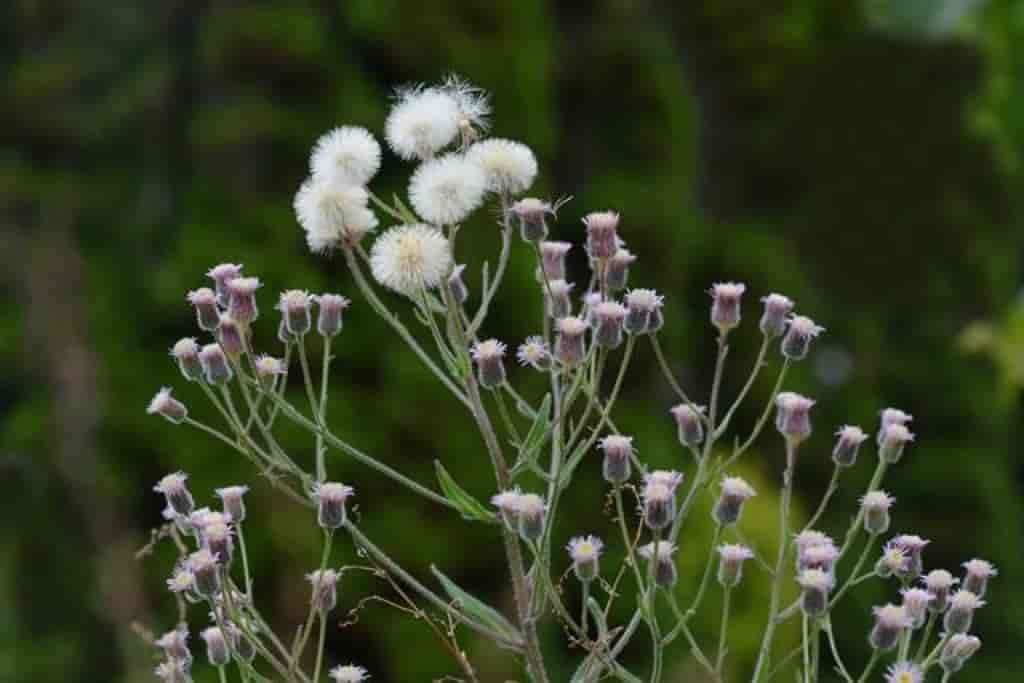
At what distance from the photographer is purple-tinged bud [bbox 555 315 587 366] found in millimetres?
1539

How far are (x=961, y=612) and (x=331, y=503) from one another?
0.59m

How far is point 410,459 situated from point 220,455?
1.58 feet

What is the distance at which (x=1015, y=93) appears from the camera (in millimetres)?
8695

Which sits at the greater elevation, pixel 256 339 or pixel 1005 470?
pixel 256 339

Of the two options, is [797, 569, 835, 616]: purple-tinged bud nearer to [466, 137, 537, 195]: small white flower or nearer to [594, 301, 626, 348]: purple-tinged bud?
[594, 301, 626, 348]: purple-tinged bud

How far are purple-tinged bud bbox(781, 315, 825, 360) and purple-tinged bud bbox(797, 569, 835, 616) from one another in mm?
259

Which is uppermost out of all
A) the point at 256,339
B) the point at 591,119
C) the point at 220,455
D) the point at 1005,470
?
the point at 591,119

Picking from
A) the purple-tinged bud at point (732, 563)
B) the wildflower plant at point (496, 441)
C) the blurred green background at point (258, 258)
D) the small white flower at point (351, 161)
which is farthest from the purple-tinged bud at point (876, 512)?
the blurred green background at point (258, 258)

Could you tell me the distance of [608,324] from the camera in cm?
156

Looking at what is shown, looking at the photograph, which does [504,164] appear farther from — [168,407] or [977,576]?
[977,576]

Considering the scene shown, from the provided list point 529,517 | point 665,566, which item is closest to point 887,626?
point 665,566

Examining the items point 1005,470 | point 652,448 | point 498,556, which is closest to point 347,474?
point 498,556

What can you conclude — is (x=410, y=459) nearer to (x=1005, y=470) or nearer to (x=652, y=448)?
(x=652, y=448)

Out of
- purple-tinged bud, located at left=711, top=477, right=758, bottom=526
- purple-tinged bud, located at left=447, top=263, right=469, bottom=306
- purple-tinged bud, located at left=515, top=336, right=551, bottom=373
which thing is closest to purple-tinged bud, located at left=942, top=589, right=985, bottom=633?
purple-tinged bud, located at left=711, top=477, right=758, bottom=526
